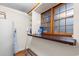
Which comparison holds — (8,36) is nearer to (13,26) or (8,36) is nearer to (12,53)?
(13,26)

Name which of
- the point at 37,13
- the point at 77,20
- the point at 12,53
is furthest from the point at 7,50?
the point at 77,20

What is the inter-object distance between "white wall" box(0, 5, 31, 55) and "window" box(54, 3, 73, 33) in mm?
1237

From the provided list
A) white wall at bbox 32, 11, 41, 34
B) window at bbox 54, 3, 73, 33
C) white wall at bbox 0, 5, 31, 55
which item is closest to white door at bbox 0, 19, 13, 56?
white wall at bbox 0, 5, 31, 55

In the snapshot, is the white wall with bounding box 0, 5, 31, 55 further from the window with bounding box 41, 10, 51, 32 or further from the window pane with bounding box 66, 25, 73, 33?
the window pane with bounding box 66, 25, 73, 33

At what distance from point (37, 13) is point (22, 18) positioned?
61 cm

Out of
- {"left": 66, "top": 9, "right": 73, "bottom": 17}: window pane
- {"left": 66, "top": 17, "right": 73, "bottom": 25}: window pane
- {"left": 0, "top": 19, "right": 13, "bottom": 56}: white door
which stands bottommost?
{"left": 0, "top": 19, "right": 13, "bottom": 56}: white door

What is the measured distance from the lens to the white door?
127 inches

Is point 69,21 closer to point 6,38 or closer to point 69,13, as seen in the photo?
point 69,13

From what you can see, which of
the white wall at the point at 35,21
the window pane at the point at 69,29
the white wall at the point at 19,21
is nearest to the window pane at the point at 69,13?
the window pane at the point at 69,29

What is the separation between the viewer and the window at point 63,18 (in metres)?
1.55

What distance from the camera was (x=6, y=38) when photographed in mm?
3355

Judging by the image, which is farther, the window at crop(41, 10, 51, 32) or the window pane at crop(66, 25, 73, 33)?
the window at crop(41, 10, 51, 32)

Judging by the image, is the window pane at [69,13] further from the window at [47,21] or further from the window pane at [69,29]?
the window at [47,21]

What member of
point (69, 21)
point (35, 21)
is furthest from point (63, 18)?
point (35, 21)
